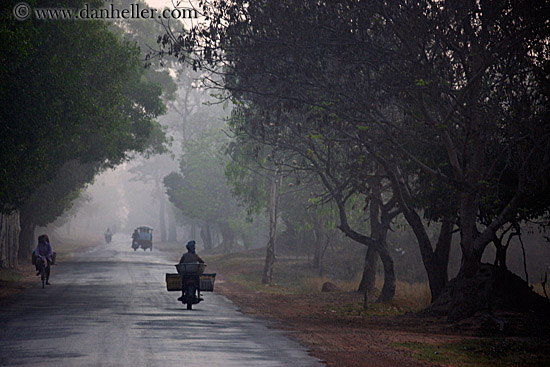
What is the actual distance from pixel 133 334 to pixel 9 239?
1033 inches

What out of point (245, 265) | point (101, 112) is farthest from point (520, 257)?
point (101, 112)

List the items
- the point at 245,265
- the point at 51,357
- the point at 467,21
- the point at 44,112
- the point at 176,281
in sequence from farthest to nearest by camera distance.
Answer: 1. the point at 245,265
2. the point at 44,112
3. the point at 176,281
4. the point at 467,21
5. the point at 51,357

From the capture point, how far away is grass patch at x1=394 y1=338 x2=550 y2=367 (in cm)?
1298

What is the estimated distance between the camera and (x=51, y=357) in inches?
446

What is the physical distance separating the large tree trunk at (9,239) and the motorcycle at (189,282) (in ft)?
57.2

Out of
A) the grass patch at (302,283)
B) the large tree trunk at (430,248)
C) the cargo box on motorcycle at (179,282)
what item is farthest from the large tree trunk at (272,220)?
the cargo box on motorcycle at (179,282)

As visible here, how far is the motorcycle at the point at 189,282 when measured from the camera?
2008 centimetres

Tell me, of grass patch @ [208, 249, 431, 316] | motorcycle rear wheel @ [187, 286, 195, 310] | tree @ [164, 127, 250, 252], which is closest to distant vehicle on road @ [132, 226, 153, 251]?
tree @ [164, 127, 250, 252]

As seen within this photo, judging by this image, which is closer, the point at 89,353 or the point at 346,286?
the point at 89,353

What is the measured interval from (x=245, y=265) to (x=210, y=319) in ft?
94.7

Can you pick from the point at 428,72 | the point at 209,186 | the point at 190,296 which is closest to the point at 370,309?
the point at 190,296

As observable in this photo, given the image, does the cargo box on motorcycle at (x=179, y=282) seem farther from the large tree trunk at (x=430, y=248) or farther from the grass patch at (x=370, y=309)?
the large tree trunk at (x=430, y=248)

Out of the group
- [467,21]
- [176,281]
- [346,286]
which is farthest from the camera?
[346,286]

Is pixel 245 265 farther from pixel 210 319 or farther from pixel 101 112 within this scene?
pixel 210 319
